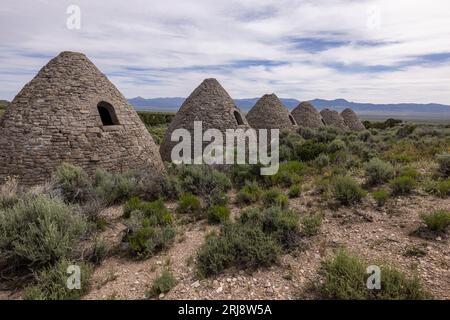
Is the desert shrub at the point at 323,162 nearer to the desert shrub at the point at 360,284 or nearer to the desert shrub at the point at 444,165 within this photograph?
the desert shrub at the point at 444,165

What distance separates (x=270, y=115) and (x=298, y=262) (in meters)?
13.8

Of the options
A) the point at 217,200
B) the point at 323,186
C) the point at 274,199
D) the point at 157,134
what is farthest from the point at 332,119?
the point at 217,200

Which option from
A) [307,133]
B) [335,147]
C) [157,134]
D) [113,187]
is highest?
[307,133]

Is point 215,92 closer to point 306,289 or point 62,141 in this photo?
point 62,141

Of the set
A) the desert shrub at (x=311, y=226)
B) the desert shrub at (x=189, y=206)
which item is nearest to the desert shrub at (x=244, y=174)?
the desert shrub at (x=189, y=206)

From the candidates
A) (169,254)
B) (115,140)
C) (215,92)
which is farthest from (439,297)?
(215,92)

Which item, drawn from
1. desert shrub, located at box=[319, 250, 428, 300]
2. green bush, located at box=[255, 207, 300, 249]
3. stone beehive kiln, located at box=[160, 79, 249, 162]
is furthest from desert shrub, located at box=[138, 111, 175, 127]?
desert shrub, located at box=[319, 250, 428, 300]

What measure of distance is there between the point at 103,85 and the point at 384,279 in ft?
27.3

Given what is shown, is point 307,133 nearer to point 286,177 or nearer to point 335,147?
point 335,147

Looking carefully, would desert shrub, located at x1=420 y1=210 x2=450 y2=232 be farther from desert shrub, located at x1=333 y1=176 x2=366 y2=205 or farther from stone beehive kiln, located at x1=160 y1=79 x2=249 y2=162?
stone beehive kiln, located at x1=160 y1=79 x2=249 y2=162

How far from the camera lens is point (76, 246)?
4359 millimetres

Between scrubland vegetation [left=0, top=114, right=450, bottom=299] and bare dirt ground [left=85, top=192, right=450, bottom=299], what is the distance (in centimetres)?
6

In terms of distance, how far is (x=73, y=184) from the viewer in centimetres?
640
